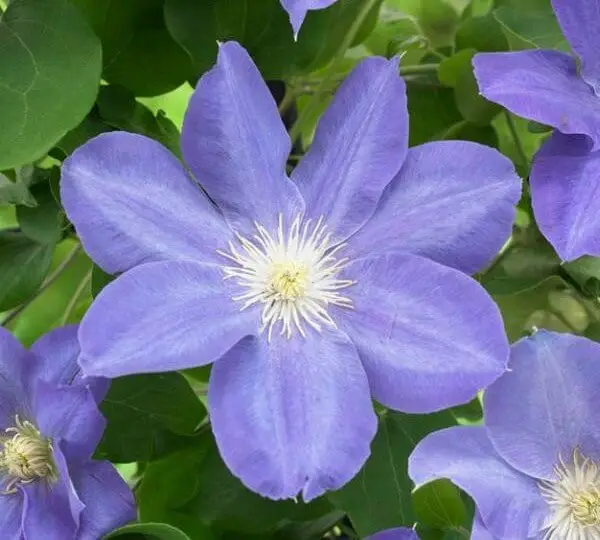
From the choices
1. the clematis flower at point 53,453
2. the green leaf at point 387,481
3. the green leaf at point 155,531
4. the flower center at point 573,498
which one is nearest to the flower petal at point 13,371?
the clematis flower at point 53,453

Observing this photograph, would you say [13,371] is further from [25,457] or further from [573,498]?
[573,498]

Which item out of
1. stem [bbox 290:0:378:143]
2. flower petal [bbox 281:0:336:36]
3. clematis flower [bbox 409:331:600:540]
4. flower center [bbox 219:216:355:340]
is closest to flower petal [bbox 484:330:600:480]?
clematis flower [bbox 409:331:600:540]

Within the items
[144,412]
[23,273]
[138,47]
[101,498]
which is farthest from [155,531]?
[138,47]

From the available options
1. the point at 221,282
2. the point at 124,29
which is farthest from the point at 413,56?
the point at 221,282

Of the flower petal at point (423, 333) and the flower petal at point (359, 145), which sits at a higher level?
the flower petal at point (359, 145)

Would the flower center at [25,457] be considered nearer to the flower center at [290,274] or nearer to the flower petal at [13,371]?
the flower petal at [13,371]

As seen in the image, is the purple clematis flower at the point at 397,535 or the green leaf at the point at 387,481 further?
the green leaf at the point at 387,481

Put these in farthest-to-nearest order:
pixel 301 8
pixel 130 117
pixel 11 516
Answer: pixel 130 117 < pixel 11 516 < pixel 301 8

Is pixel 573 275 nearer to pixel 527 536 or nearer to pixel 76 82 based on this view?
pixel 527 536

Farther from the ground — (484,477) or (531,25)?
(531,25)
